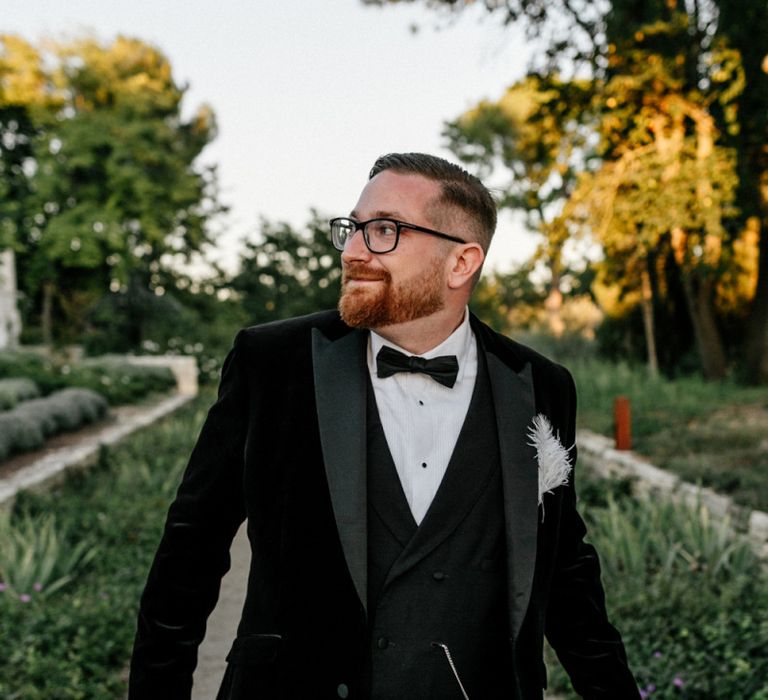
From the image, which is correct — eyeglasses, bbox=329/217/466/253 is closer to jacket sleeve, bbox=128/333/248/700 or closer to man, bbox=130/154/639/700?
man, bbox=130/154/639/700

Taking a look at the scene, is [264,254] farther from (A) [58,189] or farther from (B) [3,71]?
(B) [3,71]

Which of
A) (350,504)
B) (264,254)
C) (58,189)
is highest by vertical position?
(58,189)

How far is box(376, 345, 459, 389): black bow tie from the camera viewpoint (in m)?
1.98

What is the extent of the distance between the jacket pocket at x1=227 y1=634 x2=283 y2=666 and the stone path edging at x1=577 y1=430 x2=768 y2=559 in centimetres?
427

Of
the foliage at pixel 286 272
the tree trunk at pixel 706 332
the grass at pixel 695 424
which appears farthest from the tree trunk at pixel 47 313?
the tree trunk at pixel 706 332

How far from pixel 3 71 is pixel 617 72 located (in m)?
25.0

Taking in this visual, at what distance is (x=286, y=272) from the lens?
94.4ft

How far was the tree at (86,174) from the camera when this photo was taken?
27.2 meters

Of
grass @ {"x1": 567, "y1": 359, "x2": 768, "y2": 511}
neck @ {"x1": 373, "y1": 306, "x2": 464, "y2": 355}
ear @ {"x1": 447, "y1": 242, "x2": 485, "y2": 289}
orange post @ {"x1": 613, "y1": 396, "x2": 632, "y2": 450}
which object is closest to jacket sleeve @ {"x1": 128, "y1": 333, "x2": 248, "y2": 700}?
neck @ {"x1": 373, "y1": 306, "x2": 464, "y2": 355}

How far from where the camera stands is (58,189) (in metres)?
27.8

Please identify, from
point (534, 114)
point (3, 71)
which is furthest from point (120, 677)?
point (3, 71)

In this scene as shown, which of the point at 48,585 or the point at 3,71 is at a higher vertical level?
the point at 3,71

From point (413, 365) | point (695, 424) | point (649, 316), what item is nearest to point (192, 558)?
point (413, 365)

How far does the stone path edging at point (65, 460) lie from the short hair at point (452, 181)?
19.0 ft
